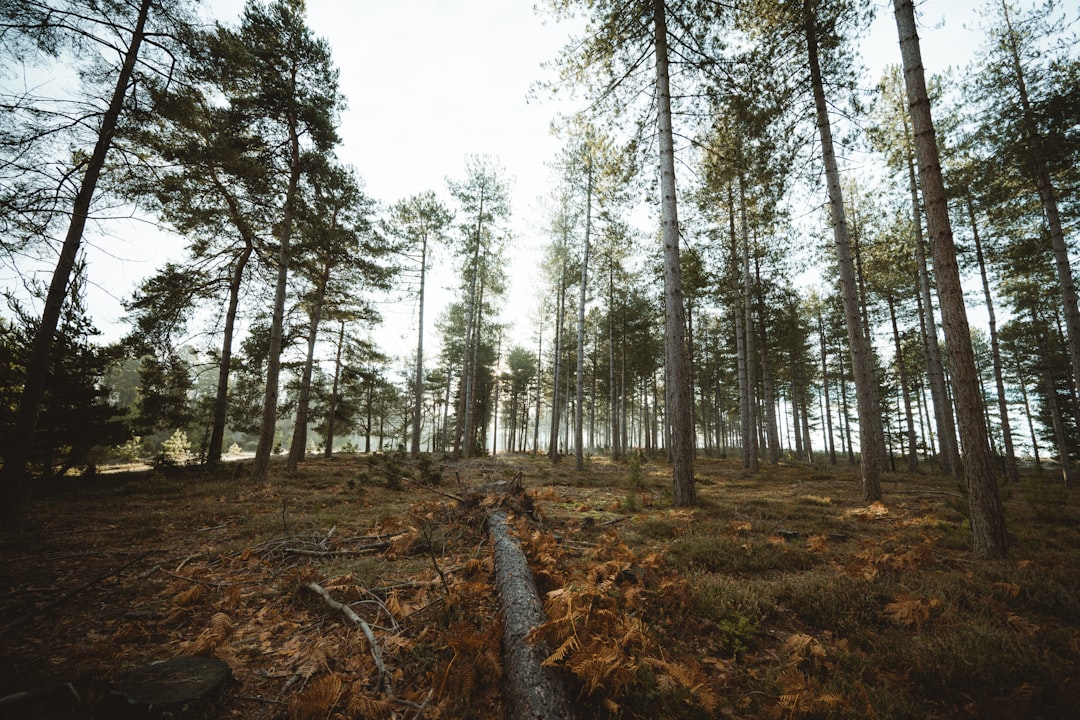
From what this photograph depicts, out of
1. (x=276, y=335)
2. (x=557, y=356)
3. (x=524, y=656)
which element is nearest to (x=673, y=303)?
(x=524, y=656)

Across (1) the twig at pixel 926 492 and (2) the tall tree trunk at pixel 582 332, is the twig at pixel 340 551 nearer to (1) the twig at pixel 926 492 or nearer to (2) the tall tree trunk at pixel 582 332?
(2) the tall tree trunk at pixel 582 332

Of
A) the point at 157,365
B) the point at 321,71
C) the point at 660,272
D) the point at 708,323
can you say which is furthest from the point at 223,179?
the point at 708,323

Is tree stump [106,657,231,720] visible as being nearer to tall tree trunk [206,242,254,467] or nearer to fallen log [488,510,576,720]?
fallen log [488,510,576,720]

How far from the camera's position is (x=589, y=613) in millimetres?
2750

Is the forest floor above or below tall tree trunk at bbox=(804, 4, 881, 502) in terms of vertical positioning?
below

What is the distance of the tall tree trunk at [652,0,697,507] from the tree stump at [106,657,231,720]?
7.28m

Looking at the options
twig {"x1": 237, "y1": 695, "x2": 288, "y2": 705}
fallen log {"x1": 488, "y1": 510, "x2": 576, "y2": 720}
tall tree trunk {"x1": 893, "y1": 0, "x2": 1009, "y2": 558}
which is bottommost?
twig {"x1": 237, "y1": 695, "x2": 288, "y2": 705}

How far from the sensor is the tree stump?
201 centimetres

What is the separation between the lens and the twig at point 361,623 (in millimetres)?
2562

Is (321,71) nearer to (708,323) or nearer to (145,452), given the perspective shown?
(708,323)

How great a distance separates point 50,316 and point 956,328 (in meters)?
14.6

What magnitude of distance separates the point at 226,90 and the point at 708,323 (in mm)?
26939

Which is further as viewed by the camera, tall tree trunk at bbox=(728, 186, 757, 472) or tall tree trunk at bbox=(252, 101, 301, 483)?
tall tree trunk at bbox=(728, 186, 757, 472)

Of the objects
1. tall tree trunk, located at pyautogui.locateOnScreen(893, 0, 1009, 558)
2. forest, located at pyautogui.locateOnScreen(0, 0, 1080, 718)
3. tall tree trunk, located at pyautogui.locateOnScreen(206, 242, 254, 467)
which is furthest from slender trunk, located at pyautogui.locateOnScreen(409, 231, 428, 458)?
tall tree trunk, located at pyautogui.locateOnScreen(893, 0, 1009, 558)
